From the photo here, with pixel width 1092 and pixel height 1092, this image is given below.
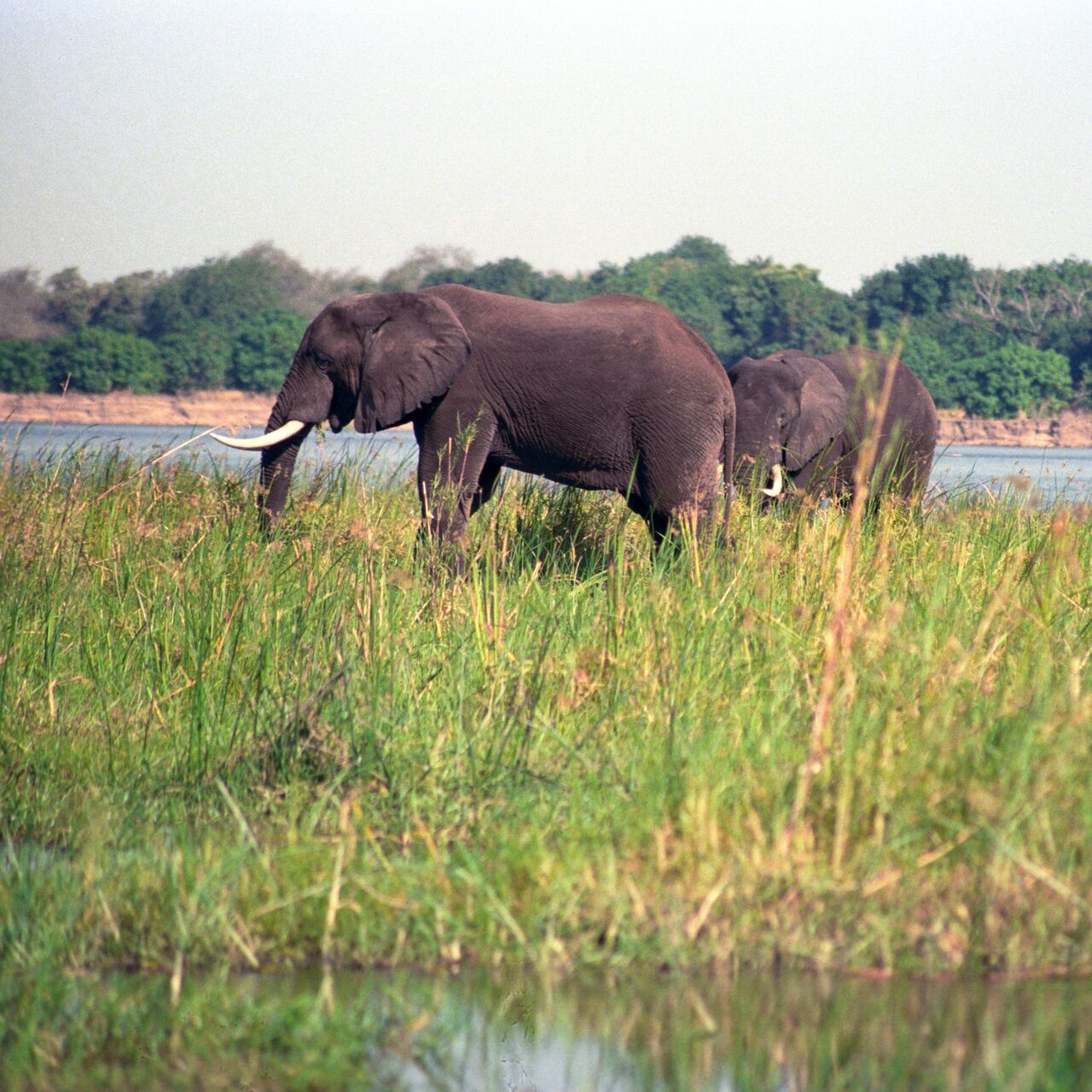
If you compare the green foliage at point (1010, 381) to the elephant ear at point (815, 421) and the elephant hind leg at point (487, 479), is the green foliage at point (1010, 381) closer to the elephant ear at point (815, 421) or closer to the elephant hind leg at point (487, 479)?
the elephant ear at point (815, 421)

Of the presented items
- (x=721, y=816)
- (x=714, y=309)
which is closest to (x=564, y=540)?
(x=721, y=816)

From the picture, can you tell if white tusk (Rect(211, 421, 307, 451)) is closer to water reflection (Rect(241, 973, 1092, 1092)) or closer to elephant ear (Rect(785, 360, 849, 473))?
elephant ear (Rect(785, 360, 849, 473))

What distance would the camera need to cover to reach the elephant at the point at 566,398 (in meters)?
6.77

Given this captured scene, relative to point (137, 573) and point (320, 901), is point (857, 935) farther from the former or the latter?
point (137, 573)

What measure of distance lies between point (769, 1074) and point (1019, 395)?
51.2m

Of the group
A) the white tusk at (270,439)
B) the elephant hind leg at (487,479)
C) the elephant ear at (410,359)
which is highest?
the elephant ear at (410,359)

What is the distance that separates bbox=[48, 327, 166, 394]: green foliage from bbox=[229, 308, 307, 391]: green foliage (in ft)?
9.94

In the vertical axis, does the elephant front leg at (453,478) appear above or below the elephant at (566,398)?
below

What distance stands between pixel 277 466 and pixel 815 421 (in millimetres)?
4420

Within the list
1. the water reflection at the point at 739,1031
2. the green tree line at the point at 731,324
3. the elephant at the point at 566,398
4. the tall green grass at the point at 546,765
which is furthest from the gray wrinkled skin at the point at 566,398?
the green tree line at the point at 731,324

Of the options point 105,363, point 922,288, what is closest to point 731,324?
point 922,288

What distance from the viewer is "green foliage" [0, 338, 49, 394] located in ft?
188

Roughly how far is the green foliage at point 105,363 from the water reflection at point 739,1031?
57.0 meters

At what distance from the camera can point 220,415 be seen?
56.3 metres
